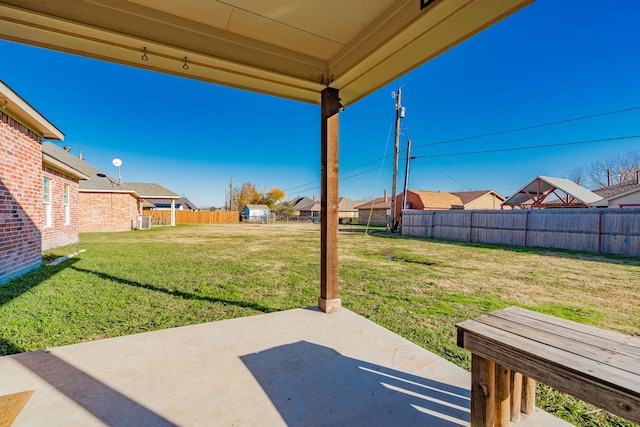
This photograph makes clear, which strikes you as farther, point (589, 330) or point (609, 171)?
point (609, 171)

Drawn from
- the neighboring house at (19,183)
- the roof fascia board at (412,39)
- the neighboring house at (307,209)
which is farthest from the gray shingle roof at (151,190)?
the neighboring house at (307,209)

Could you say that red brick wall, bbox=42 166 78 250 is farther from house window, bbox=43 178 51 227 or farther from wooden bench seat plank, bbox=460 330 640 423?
wooden bench seat plank, bbox=460 330 640 423

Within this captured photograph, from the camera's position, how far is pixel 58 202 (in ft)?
29.8

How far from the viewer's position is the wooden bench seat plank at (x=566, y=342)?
107 cm

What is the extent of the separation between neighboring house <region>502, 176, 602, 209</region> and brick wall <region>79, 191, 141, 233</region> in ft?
82.9

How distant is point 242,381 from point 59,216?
10762mm

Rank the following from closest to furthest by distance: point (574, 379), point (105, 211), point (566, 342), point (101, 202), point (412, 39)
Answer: point (574, 379)
point (566, 342)
point (412, 39)
point (101, 202)
point (105, 211)

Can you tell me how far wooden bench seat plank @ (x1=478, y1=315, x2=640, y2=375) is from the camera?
1071 millimetres

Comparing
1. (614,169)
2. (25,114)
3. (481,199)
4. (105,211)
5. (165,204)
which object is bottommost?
(105,211)

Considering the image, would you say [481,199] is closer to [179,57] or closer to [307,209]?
[307,209]

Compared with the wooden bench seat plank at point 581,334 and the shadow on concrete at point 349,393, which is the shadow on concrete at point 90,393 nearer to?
the shadow on concrete at point 349,393

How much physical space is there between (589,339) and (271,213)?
4332cm

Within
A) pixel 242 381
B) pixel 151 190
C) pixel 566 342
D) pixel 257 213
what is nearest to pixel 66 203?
pixel 242 381

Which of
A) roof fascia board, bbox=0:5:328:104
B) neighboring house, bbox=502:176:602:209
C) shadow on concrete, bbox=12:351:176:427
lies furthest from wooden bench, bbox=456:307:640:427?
neighboring house, bbox=502:176:602:209
